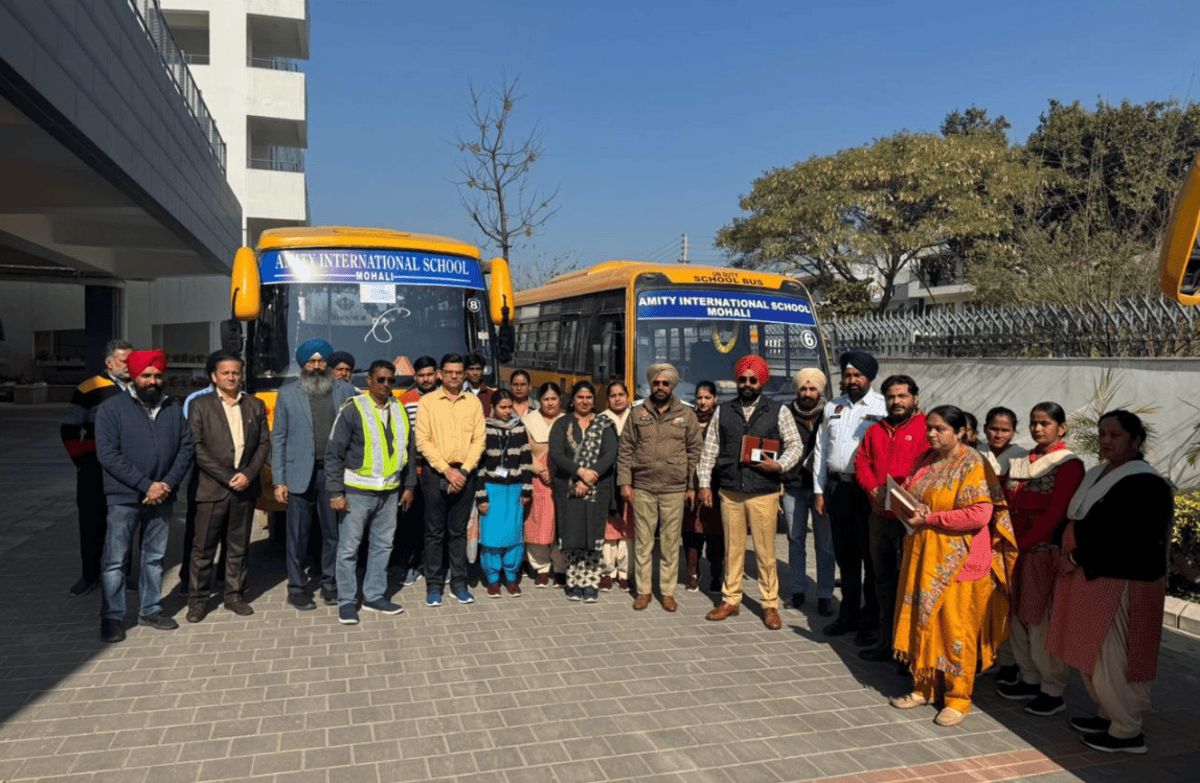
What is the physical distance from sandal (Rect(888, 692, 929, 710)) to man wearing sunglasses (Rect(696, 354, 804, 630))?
138cm

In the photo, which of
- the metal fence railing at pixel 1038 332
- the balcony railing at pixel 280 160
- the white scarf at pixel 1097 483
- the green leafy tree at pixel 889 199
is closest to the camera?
the white scarf at pixel 1097 483

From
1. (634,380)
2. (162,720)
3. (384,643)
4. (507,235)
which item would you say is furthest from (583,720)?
(507,235)

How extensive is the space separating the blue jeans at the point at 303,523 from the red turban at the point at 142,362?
4.15 feet

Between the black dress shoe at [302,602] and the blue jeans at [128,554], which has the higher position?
the blue jeans at [128,554]

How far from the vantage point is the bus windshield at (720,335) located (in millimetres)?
9461

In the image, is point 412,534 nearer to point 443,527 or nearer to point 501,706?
point 443,527

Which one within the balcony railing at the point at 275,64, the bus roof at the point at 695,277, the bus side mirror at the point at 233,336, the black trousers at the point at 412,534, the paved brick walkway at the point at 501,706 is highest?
the balcony railing at the point at 275,64

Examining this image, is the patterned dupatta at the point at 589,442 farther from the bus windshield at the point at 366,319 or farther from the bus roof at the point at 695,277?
the bus roof at the point at 695,277

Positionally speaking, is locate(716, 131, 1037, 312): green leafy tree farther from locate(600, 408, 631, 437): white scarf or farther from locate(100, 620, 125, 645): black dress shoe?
locate(100, 620, 125, 645): black dress shoe

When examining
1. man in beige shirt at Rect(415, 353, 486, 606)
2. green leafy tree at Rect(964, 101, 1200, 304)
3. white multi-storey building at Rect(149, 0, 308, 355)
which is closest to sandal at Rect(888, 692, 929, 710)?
man in beige shirt at Rect(415, 353, 486, 606)

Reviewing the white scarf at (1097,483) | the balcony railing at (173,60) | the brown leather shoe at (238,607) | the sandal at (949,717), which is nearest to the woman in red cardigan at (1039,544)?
the white scarf at (1097,483)

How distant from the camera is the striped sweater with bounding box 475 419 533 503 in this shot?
6711 millimetres

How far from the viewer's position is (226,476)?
607cm

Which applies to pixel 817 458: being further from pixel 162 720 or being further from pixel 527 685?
pixel 162 720
